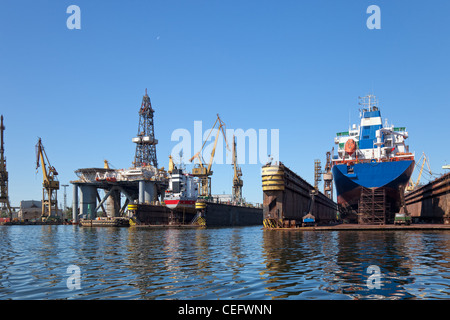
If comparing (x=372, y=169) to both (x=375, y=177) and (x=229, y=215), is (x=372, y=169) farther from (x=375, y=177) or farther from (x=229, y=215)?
(x=229, y=215)

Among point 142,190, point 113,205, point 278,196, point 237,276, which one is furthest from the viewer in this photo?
point 113,205

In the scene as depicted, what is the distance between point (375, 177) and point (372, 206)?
17.0 ft

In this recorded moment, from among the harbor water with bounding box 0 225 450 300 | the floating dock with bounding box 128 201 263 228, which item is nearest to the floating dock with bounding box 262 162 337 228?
the floating dock with bounding box 128 201 263 228

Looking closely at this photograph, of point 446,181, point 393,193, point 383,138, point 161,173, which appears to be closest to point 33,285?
point 446,181

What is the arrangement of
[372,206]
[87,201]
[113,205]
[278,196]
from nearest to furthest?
[278,196] < [372,206] < [87,201] < [113,205]

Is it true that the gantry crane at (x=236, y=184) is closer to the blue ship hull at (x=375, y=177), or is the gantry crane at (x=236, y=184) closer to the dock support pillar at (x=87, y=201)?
the dock support pillar at (x=87, y=201)

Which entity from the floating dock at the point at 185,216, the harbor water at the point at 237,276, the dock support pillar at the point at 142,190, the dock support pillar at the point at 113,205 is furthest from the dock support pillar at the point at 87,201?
the harbor water at the point at 237,276

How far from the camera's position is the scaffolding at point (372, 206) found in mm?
70812

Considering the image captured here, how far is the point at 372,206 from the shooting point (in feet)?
234

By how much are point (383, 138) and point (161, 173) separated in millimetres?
72410

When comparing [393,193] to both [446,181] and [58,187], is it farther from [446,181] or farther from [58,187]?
[58,187]

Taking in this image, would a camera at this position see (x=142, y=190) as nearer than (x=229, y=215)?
No

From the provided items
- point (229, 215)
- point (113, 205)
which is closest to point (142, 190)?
point (113, 205)
